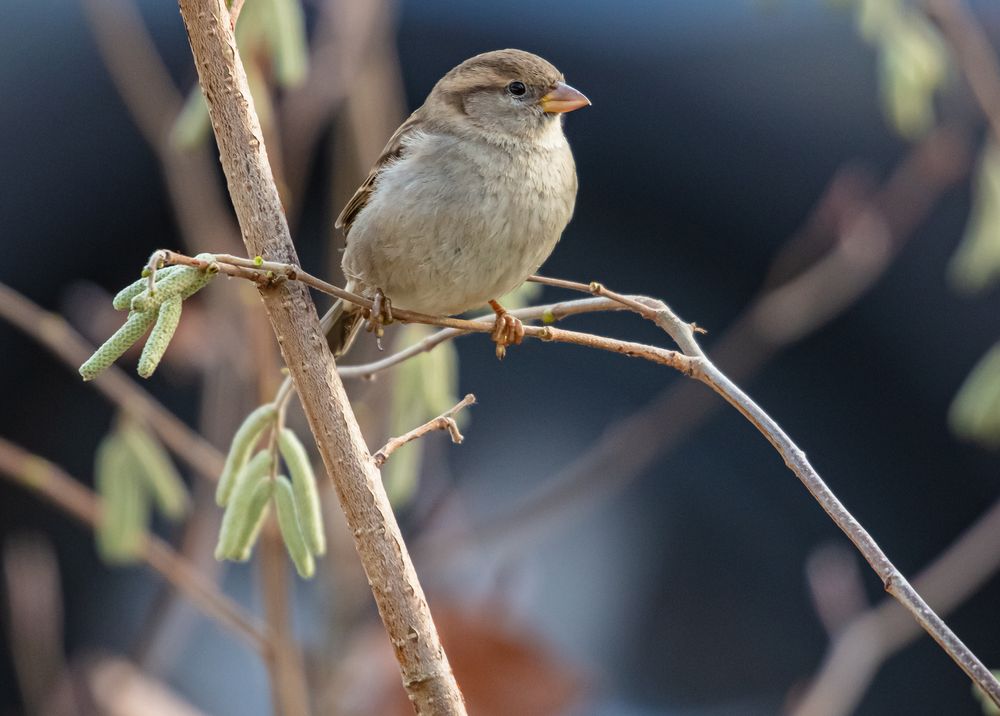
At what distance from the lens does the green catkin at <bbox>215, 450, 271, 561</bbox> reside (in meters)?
1.41

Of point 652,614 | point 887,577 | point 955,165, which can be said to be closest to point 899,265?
point 955,165

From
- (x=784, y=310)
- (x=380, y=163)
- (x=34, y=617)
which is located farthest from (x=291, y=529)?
(x=784, y=310)

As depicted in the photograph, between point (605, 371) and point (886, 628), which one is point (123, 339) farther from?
point (605, 371)

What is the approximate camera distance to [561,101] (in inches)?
91.5

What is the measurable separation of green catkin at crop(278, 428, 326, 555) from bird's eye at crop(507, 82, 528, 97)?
1095 millimetres

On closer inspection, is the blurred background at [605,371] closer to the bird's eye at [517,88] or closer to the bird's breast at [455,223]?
the bird's eye at [517,88]

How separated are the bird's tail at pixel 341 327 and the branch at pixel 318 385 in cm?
90

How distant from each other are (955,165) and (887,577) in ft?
8.32

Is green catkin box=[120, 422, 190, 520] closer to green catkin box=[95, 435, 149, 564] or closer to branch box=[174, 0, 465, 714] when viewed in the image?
green catkin box=[95, 435, 149, 564]

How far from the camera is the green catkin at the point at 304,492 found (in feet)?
4.60

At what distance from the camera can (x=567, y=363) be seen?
357 cm

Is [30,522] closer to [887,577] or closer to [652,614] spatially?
[652,614]

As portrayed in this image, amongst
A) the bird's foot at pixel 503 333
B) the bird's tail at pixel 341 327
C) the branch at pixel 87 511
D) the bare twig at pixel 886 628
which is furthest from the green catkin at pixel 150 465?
the bare twig at pixel 886 628

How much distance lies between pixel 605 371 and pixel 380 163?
1.55 metres
